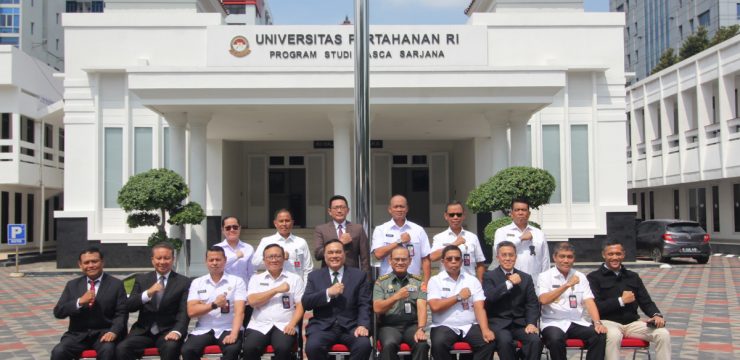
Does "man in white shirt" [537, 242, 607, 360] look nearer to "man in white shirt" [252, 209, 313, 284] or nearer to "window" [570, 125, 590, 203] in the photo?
"man in white shirt" [252, 209, 313, 284]

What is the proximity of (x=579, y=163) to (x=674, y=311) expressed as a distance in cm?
→ 948

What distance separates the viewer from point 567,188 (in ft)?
66.2

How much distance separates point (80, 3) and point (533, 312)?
71.8 metres

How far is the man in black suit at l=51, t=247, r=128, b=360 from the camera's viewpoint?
632 cm

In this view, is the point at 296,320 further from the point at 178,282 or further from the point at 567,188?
the point at 567,188

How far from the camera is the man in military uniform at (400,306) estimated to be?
20.7 ft

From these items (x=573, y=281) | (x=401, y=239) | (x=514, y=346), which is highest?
(x=401, y=239)

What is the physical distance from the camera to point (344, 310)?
6477 millimetres

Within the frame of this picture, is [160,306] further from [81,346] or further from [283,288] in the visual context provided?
[283,288]

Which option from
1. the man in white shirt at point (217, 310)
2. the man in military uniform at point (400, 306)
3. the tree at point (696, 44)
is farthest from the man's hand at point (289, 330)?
the tree at point (696, 44)

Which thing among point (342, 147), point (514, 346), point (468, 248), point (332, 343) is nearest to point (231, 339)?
point (332, 343)

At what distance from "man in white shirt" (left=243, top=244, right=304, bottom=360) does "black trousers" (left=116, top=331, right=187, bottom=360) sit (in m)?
0.60

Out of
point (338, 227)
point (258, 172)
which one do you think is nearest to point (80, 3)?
point (258, 172)

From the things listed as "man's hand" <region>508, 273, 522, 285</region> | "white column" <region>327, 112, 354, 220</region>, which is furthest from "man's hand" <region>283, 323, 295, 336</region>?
"white column" <region>327, 112, 354, 220</region>
